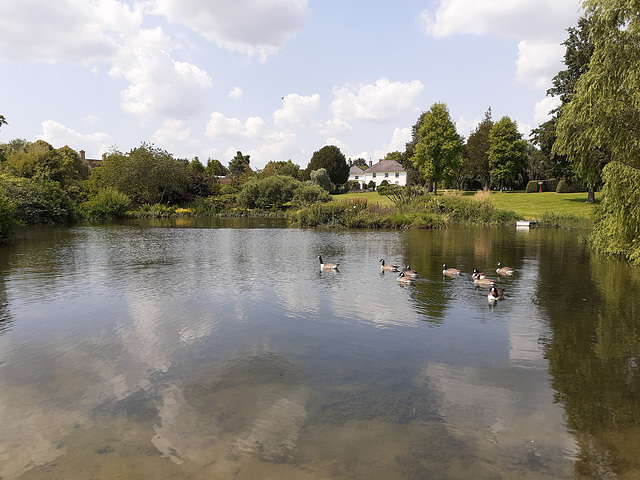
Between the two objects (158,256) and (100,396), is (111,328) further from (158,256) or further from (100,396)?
(158,256)

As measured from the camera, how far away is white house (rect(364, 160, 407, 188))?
123 metres

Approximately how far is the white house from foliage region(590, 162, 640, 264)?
99467 mm

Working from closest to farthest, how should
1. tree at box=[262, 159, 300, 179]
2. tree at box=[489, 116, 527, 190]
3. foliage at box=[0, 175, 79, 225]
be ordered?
foliage at box=[0, 175, 79, 225]
tree at box=[489, 116, 527, 190]
tree at box=[262, 159, 300, 179]

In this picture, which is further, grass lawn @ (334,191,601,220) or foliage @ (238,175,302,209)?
foliage @ (238,175,302,209)

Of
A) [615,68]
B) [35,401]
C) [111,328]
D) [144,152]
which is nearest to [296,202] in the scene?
[144,152]

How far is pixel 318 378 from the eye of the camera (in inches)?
355

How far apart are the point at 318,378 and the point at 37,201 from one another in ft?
163

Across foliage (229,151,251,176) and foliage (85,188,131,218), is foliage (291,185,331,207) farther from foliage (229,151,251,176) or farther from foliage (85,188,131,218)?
foliage (229,151,251,176)

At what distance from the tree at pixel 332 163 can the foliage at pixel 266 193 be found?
38.1m

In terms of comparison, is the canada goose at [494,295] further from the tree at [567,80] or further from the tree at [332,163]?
the tree at [332,163]

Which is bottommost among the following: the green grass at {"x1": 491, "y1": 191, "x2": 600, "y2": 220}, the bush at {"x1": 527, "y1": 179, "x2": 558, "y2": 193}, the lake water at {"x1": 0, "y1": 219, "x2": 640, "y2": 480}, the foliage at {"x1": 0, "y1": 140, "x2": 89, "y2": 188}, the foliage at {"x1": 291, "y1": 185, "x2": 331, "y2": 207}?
the lake water at {"x1": 0, "y1": 219, "x2": 640, "y2": 480}

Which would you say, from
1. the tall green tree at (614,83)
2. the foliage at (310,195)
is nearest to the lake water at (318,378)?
the tall green tree at (614,83)

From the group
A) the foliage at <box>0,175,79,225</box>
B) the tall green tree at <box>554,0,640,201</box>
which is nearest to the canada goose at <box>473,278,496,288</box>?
the tall green tree at <box>554,0,640,201</box>

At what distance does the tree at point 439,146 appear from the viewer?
240 ft
